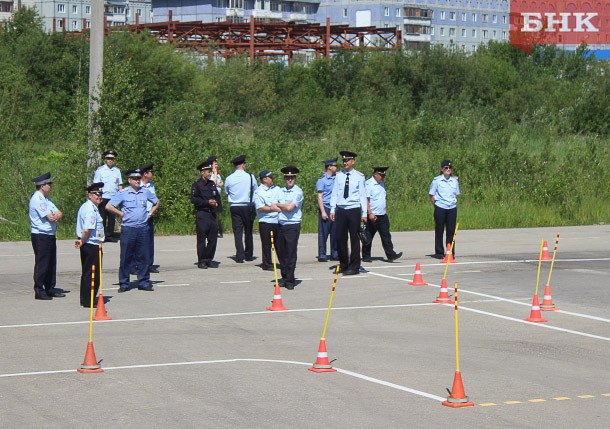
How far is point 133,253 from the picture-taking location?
19.1m

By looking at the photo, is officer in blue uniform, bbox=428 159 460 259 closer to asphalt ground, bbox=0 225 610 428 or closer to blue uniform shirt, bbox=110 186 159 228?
asphalt ground, bbox=0 225 610 428

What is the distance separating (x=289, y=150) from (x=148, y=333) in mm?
21974

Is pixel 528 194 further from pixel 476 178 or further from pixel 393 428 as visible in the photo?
pixel 393 428

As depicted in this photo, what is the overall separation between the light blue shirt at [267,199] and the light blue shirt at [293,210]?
1.04 feet

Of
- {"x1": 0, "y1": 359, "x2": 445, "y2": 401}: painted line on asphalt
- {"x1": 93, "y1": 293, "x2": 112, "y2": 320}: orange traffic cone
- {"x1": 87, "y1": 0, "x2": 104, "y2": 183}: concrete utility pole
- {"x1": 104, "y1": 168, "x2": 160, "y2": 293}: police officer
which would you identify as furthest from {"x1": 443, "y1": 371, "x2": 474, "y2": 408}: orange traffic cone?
{"x1": 87, "y1": 0, "x2": 104, "y2": 183}: concrete utility pole

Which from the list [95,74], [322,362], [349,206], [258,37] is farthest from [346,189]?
[258,37]

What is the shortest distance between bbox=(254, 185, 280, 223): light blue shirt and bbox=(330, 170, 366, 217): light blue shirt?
3.70 ft

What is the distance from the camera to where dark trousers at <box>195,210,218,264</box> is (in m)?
21.9

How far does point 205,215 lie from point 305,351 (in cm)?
872

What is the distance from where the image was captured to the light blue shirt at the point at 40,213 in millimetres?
17594

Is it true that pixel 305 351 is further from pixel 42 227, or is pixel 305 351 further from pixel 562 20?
pixel 562 20

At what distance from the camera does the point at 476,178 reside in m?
36.9

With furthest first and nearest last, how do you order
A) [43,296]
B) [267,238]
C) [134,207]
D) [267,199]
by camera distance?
[267,238]
[267,199]
[134,207]
[43,296]

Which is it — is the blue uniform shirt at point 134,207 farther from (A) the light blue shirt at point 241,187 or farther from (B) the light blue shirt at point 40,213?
(A) the light blue shirt at point 241,187
